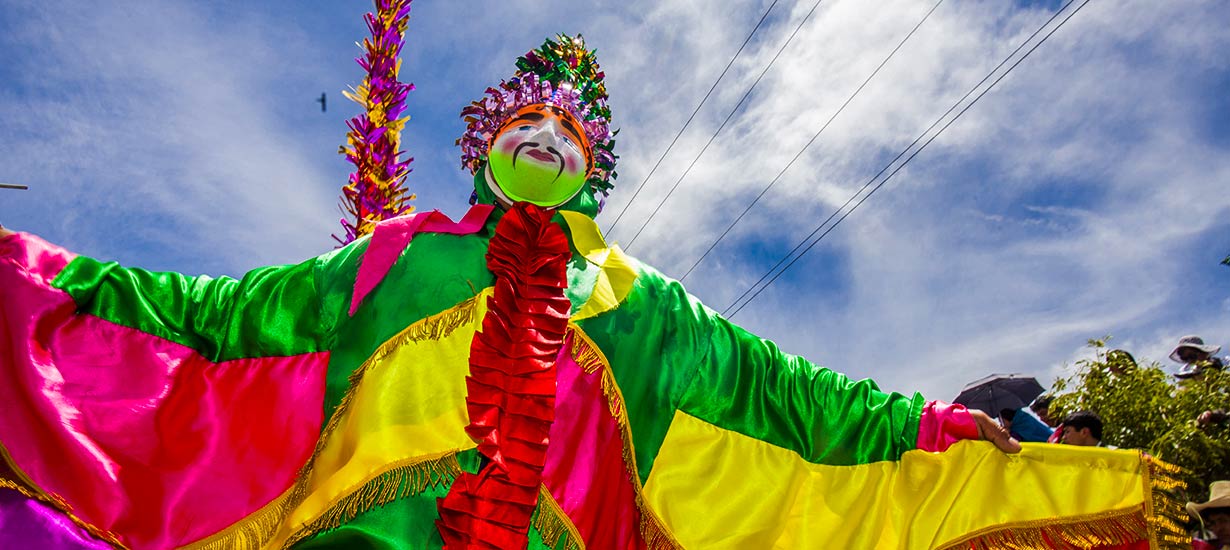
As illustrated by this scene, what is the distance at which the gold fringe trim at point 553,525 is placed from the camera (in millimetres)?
2525

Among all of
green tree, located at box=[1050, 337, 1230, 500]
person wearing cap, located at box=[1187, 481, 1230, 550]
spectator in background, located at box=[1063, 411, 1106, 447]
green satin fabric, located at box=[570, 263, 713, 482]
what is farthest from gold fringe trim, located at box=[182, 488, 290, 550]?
green tree, located at box=[1050, 337, 1230, 500]

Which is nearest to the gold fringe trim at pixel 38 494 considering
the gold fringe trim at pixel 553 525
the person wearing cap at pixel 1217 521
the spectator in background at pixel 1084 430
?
the gold fringe trim at pixel 553 525

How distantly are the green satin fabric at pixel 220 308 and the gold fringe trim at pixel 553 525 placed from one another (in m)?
0.85

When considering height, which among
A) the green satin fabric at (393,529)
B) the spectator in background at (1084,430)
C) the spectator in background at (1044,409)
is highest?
the spectator in background at (1044,409)

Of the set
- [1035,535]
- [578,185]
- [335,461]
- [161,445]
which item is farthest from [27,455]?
[1035,535]

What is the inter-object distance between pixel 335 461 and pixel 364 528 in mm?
236

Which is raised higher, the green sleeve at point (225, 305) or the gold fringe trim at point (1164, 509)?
the gold fringe trim at point (1164, 509)

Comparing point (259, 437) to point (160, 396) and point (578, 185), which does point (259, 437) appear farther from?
point (578, 185)

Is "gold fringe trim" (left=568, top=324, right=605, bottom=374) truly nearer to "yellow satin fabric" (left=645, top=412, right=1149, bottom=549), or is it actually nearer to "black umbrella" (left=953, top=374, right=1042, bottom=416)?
"yellow satin fabric" (left=645, top=412, right=1149, bottom=549)

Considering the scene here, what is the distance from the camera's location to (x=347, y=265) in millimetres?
2779

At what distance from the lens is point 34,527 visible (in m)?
2.49

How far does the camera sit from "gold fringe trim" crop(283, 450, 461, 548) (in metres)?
2.36

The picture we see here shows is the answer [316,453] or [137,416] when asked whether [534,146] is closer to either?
[316,453]

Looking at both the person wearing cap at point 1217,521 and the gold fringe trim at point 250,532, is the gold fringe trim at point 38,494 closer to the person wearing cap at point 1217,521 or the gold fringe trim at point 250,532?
the gold fringe trim at point 250,532
